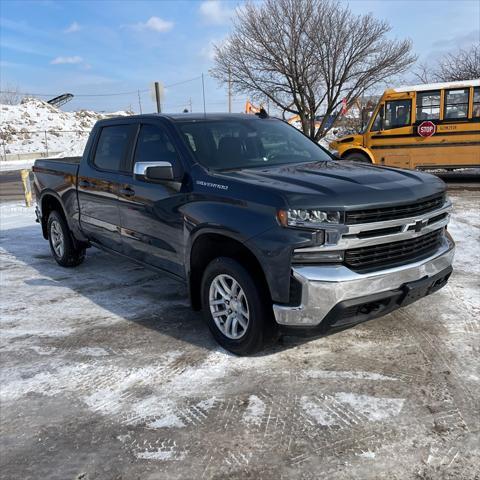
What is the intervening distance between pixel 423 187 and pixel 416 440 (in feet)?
5.93

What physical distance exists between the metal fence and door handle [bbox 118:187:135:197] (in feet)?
99.2

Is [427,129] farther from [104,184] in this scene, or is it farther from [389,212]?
[389,212]

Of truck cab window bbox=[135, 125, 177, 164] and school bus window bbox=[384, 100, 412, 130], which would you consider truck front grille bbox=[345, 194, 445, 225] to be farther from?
school bus window bbox=[384, 100, 412, 130]

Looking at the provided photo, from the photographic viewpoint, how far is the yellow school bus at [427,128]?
42.5 feet

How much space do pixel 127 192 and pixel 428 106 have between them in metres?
11.0

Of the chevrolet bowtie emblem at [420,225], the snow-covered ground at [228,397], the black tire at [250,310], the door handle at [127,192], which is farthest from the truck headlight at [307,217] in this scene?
the door handle at [127,192]

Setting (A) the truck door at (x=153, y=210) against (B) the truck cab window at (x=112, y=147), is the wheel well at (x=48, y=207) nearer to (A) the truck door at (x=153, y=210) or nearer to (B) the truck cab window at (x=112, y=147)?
(B) the truck cab window at (x=112, y=147)

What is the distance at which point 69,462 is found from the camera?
104 inches

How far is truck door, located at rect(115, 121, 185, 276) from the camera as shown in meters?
4.16

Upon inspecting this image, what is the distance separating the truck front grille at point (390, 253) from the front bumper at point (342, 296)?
70mm

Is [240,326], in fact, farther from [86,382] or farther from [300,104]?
[300,104]

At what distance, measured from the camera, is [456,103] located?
13000 mm

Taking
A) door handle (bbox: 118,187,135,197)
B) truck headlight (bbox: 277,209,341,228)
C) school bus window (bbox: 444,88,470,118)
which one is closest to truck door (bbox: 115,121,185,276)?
door handle (bbox: 118,187,135,197)

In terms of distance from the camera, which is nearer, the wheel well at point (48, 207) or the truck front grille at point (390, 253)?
the truck front grille at point (390, 253)
